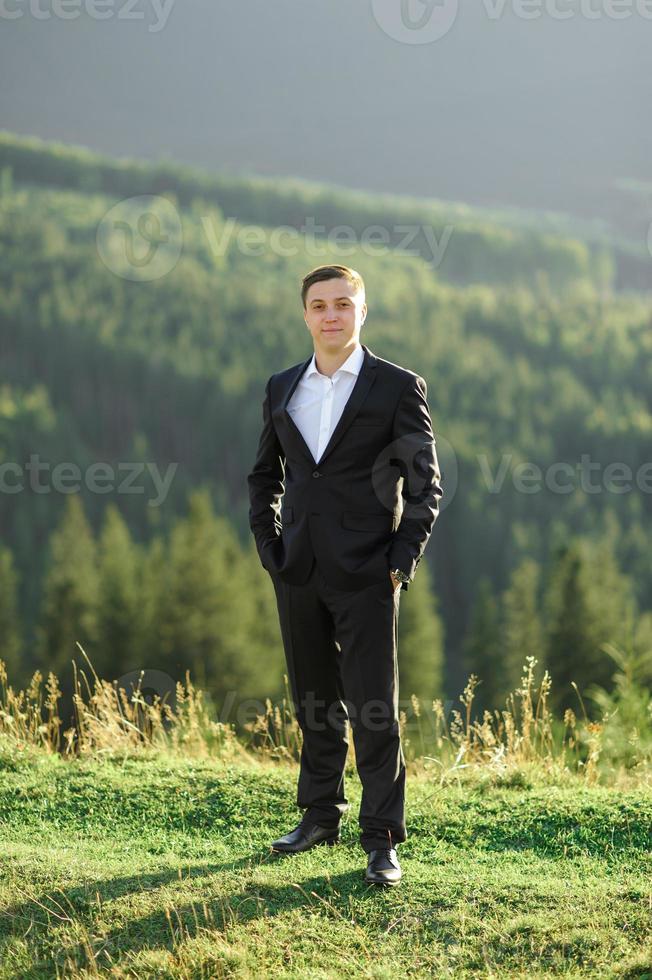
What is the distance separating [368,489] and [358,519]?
129 millimetres

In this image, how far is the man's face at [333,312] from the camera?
14.2 feet

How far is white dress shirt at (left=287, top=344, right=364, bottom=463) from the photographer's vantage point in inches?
174

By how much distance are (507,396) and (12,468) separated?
4848 cm

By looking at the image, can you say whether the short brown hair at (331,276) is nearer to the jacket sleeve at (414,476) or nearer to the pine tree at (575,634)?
the jacket sleeve at (414,476)

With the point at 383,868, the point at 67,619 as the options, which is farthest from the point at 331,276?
the point at 67,619

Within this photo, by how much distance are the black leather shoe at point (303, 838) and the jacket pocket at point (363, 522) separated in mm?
1433

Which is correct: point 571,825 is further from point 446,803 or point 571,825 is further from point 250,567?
point 250,567

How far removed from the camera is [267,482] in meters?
4.73

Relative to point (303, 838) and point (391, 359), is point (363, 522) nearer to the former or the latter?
point (303, 838)

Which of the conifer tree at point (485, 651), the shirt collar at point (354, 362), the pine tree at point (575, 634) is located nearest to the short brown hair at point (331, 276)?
the shirt collar at point (354, 362)

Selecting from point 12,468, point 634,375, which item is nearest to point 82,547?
point 12,468

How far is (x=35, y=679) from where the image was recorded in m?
6.55

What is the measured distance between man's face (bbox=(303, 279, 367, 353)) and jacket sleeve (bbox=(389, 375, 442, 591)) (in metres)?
0.33

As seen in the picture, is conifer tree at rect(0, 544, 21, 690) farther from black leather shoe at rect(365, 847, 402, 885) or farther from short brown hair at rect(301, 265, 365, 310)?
short brown hair at rect(301, 265, 365, 310)
